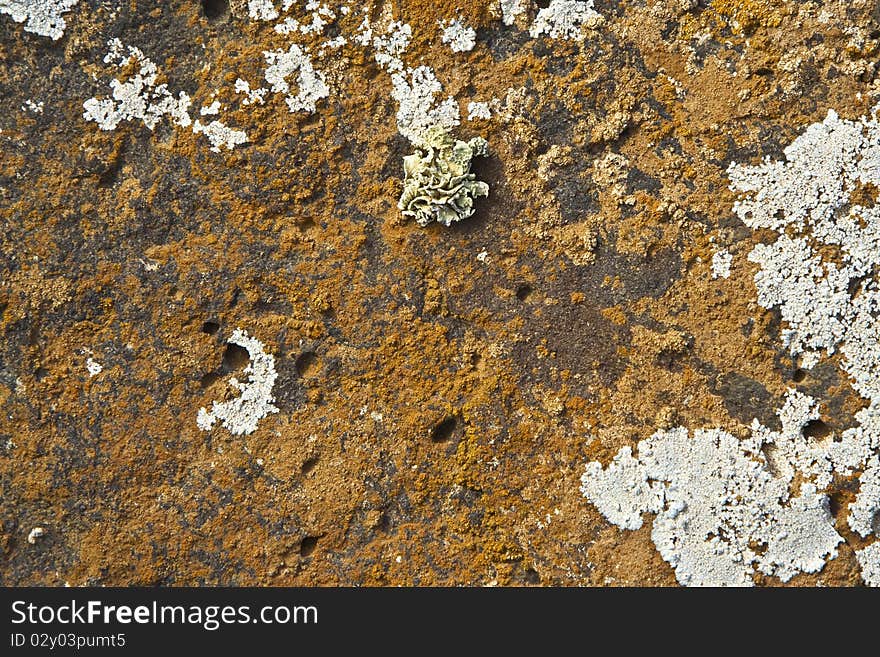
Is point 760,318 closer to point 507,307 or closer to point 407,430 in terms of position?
point 507,307

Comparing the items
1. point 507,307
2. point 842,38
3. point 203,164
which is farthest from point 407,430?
point 842,38

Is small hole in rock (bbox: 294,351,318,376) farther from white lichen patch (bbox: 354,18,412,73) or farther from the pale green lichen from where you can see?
white lichen patch (bbox: 354,18,412,73)

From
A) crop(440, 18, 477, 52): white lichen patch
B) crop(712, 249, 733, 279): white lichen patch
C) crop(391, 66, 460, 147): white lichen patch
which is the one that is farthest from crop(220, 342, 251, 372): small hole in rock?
crop(712, 249, 733, 279): white lichen patch

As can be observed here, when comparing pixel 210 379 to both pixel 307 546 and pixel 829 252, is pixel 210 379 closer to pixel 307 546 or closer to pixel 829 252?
pixel 307 546

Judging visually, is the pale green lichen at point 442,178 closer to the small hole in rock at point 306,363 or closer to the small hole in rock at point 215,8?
the small hole in rock at point 306,363

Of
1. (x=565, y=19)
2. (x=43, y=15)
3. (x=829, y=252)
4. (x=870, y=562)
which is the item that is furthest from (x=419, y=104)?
(x=870, y=562)

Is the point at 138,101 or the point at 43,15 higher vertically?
the point at 43,15
